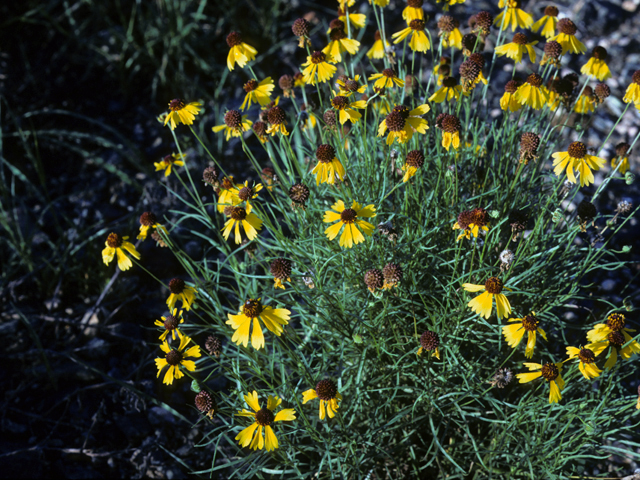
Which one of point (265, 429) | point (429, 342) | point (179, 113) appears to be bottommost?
point (265, 429)

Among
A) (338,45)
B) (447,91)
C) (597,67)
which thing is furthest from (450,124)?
(597,67)

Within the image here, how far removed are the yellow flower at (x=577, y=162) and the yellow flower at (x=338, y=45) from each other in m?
0.89

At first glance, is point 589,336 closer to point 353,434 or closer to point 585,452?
point 585,452

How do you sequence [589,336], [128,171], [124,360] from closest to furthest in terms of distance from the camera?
1. [589,336]
2. [124,360]
3. [128,171]

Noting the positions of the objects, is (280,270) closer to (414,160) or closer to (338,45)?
(414,160)

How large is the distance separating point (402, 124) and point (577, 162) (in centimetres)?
62

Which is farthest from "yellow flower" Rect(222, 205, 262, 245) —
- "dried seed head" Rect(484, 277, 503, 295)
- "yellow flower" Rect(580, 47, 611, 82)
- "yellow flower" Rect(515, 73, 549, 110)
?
"yellow flower" Rect(580, 47, 611, 82)

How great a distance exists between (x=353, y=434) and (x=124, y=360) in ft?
4.42

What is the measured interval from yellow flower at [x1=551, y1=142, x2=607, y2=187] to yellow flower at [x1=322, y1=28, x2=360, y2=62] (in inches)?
34.9

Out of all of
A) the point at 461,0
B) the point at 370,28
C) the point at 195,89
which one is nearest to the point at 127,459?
the point at 461,0

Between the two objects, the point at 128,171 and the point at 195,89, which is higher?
the point at 195,89

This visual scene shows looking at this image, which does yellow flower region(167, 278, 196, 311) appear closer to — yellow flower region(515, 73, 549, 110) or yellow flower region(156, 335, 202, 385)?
yellow flower region(156, 335, 202, 385)

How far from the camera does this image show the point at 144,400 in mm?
2518

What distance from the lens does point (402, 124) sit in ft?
6.23
